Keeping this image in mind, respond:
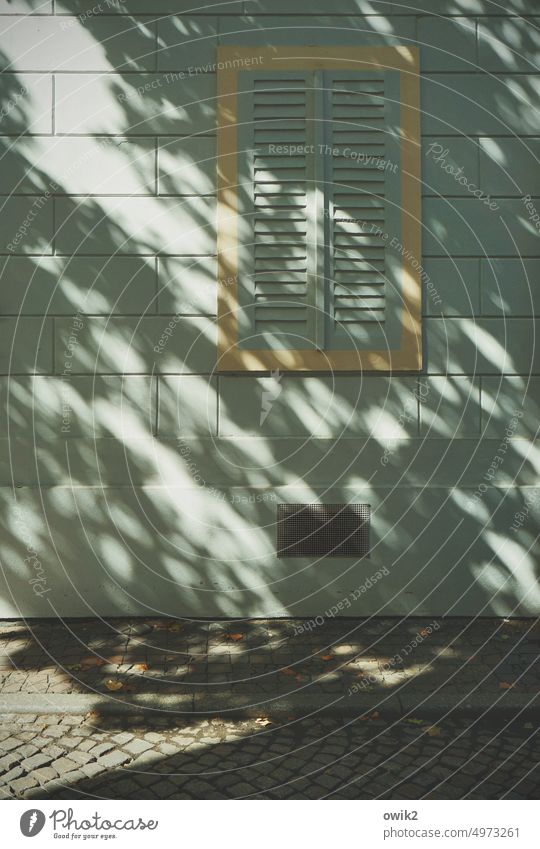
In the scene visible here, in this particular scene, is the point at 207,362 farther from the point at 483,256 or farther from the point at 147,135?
the point at 483,256

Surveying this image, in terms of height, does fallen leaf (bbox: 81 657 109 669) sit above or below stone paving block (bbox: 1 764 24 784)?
above

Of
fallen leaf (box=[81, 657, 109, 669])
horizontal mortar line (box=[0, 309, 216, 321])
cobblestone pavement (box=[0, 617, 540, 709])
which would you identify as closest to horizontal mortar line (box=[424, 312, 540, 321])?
horizontal mortar line (box=[0, 309, 216, 321])

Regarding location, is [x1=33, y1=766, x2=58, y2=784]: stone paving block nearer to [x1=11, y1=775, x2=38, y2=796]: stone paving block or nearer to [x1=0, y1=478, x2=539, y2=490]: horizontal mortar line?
[x1=11, y1=775, x2=38, y2=796]: stone paving block

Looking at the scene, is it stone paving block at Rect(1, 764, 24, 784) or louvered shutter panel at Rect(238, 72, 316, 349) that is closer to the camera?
stone paving block at Rect(1, 764, 24, 784)

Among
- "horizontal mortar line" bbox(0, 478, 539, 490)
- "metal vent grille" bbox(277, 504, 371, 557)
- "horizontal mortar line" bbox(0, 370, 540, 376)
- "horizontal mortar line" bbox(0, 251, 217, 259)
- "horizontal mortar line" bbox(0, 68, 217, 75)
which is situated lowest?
"metal vent grille" bbox(277, 504, 371, 557)

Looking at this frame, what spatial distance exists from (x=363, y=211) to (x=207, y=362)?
1545mm

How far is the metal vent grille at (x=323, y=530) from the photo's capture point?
6461mm

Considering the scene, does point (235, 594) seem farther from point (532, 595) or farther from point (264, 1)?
point (264, 1)

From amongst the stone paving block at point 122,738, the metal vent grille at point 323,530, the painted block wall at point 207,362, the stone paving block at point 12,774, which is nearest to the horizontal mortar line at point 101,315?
the painted block wall at point 207,362

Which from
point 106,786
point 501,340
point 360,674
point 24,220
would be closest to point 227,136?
point 24,220

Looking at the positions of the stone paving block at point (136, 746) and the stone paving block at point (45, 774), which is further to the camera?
the stone paving block at point (136, 746)

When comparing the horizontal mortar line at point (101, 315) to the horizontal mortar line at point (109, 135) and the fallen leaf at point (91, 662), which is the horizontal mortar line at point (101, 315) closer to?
the horizontal mortar line at point (109, 135)

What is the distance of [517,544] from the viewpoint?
6.54m

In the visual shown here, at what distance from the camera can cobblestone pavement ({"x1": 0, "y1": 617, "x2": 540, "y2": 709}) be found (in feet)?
17.4
